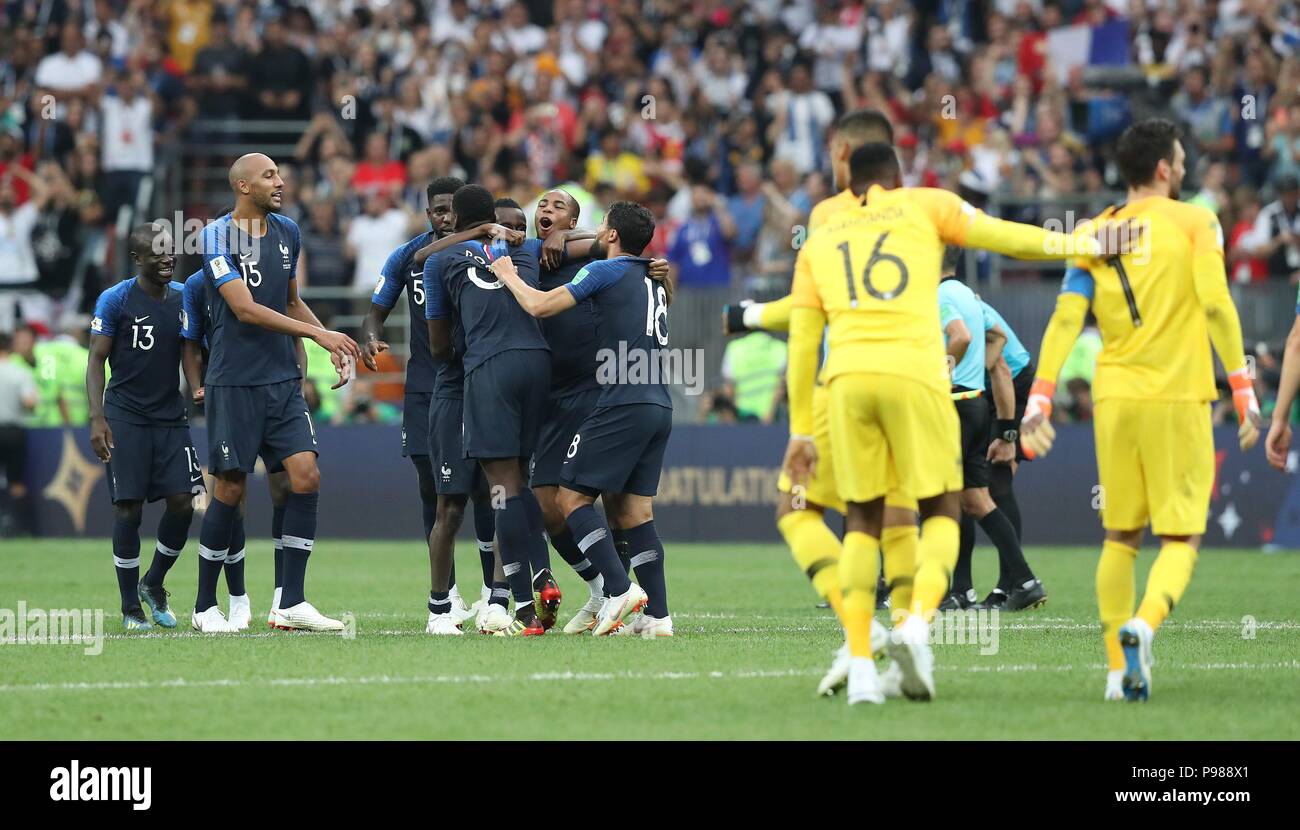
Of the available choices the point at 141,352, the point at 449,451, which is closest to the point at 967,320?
the point at 449,451

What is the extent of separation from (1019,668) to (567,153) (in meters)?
15.4

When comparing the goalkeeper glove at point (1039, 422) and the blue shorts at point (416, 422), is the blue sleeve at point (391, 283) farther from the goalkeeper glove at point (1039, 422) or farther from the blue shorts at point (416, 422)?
the goalkeeper glove at point (1039, 422)

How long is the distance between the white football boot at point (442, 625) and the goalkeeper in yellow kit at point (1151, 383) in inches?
162

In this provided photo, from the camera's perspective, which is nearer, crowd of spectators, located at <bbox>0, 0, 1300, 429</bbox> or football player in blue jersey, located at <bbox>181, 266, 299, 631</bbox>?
football player in blue jersey, located at <bbox>181, 266, 299, 631</bbox>

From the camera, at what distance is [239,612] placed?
1126 cm

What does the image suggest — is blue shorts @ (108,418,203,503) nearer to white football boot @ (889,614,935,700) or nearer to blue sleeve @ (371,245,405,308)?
blue sleeve @ (371,245,405,308)

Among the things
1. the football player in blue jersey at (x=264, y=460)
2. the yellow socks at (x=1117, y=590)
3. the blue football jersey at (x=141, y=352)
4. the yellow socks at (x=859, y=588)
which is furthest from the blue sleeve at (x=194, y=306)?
the yellow socks at (x=1117, y=590)

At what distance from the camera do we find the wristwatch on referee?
42.1 feet

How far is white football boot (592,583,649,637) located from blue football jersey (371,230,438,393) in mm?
2074

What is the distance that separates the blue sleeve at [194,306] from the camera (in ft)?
36.8

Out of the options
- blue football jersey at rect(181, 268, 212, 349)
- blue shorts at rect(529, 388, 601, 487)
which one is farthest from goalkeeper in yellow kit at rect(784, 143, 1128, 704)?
blue football jersey at rect(181, 268, 212, 349)

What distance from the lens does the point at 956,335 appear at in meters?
11.0
